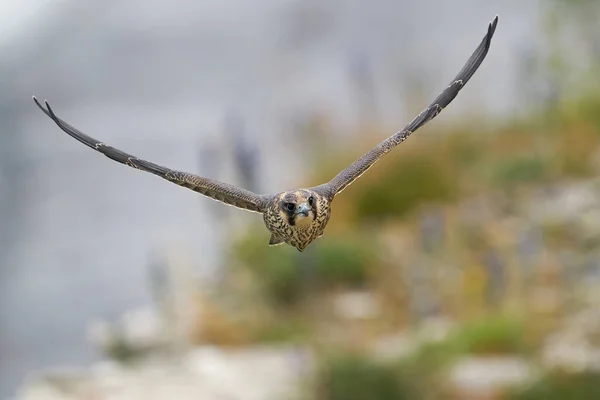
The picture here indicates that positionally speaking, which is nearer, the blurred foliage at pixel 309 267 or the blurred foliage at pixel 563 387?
the blurred foliage at pixel 563 387

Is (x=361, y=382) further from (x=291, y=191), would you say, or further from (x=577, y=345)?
(x=291, y=191)

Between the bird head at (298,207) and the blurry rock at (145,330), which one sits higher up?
the blurry rock at (145,330)

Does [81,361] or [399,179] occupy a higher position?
[399,179]

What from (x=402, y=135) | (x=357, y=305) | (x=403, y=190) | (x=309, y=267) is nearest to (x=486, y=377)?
(x=357, y=305)

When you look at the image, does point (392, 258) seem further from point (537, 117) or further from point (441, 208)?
point (537, 117)

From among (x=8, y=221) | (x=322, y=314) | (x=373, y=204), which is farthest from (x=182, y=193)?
(x=322, y=314)

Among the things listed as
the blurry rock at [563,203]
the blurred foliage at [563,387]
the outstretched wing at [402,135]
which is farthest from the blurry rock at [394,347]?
the outstretched wing at [402,135]

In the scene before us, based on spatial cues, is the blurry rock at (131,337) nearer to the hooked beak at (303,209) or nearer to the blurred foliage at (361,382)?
the blurred foliage at (361,382)

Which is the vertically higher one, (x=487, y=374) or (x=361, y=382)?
(x=487, y=374)
